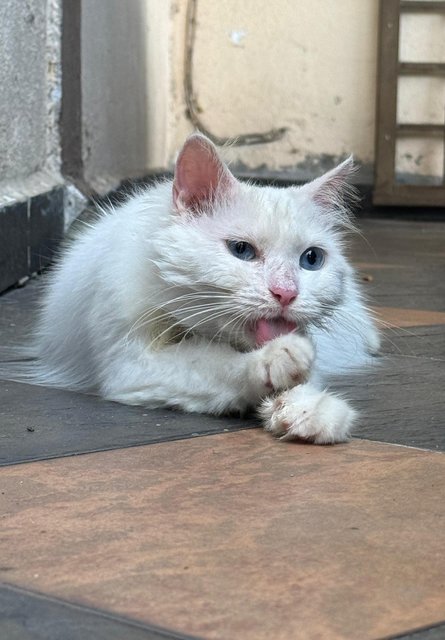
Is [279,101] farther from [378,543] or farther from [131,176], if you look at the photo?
[378,543]

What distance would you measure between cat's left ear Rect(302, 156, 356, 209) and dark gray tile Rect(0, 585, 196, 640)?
4.52ft

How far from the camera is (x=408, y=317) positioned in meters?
3.68

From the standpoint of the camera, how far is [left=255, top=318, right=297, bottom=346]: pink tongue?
2.30 metres

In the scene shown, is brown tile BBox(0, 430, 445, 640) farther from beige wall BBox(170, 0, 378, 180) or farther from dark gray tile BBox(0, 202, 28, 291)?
beige wall BBox(170, 0, 378, 180)

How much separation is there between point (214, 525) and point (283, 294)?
0.67 metres

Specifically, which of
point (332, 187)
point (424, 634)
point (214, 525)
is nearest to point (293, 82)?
point (332, 187)

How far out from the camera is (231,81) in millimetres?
7090

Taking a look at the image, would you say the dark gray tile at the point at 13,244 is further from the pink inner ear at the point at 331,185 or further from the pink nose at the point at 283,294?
the pink nose at the point at 283,294

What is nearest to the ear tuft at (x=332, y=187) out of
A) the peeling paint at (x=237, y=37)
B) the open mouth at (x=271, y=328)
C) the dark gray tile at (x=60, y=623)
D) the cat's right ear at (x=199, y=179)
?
the cat's right ear at (x=199, y=179)

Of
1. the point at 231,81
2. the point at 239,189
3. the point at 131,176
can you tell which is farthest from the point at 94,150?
the point at 239,189

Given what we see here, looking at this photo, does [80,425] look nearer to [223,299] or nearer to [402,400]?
[223,299]

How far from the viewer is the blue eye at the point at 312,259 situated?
93.1 inches

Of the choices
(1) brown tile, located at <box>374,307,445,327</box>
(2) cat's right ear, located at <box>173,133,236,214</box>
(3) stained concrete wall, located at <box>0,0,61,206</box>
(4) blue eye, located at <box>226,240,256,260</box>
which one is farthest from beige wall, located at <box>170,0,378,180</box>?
(4) blue eye, located at <box>226,240,256,260</box>

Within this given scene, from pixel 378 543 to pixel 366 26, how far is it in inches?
229
